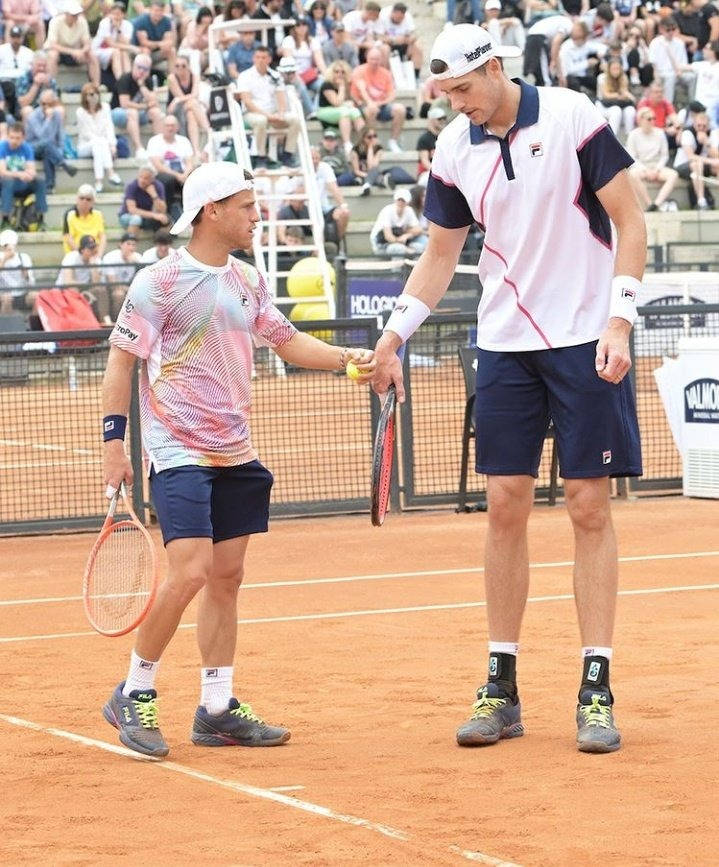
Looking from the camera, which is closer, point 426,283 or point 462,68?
point 462,68

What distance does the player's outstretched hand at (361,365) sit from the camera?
667 centimetres

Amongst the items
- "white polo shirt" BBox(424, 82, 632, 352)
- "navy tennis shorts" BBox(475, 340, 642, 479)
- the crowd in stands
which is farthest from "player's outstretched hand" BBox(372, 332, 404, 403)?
the crowd in stands

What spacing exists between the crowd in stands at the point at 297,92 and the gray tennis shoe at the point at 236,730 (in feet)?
52.9

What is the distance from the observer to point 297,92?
2761cm

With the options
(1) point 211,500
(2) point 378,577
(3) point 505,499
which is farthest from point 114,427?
(2) point 378,577

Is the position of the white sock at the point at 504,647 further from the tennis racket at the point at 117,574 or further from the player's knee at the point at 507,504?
the tennis racket at the point at 117,574

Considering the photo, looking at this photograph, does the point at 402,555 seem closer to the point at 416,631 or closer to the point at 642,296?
the point at 416,631

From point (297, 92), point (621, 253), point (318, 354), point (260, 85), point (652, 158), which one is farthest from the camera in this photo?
point (652, 158)

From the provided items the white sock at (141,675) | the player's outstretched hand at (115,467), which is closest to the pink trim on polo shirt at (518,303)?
the player's outstretched hand at (115,467)

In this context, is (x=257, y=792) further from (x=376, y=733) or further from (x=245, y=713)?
(x=376, y=733)

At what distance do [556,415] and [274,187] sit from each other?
1983 cm

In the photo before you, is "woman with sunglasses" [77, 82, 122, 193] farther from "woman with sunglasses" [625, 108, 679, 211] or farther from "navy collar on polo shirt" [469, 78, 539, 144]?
"navy collar on polo shirt" [469, 78, 539, 144]

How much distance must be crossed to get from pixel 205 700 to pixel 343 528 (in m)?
6.24

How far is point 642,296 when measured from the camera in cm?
2133
